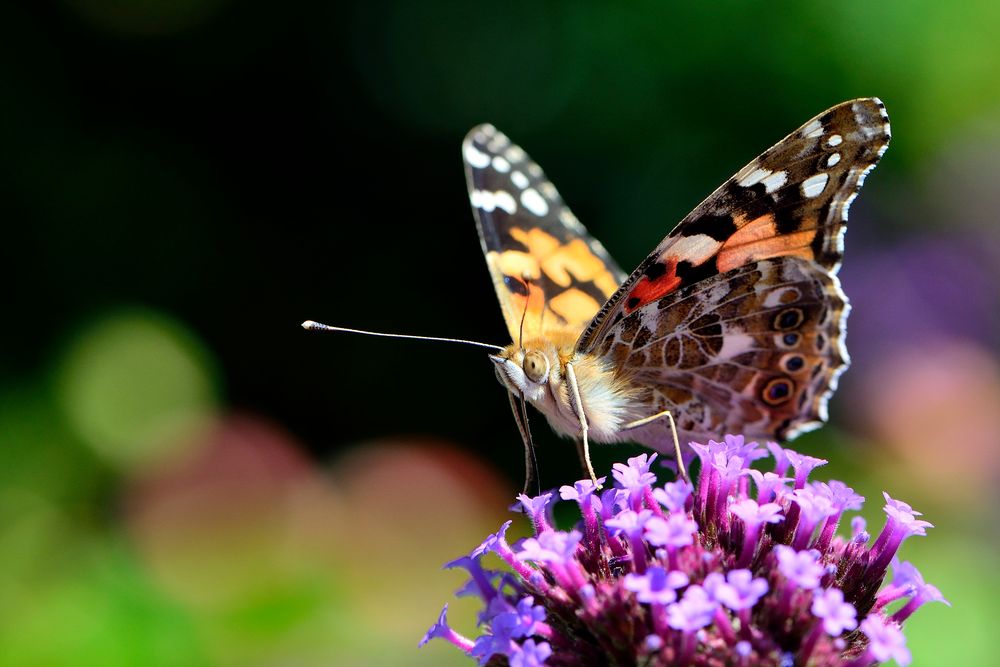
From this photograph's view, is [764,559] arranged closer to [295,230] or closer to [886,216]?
[886,216]

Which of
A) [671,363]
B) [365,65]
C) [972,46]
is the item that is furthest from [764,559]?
[365,65]

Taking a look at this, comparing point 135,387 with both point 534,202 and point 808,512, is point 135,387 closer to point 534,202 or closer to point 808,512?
point 534,202

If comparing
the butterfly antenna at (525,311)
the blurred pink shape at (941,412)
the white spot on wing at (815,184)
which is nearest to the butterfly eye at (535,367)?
the butterfly antenna at (525,311)

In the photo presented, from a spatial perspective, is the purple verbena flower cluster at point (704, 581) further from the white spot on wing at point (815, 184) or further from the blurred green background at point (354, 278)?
the blurred green background at point (354, 278)

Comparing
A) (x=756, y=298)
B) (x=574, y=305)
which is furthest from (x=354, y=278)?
(x=756, y=298)

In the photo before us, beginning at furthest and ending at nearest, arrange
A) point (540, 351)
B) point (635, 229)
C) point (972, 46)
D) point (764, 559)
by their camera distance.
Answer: point (635, 229)
point (972, 46)
point (540, 351)
point (764, 559)

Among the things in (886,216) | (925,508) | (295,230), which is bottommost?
(925,508)
